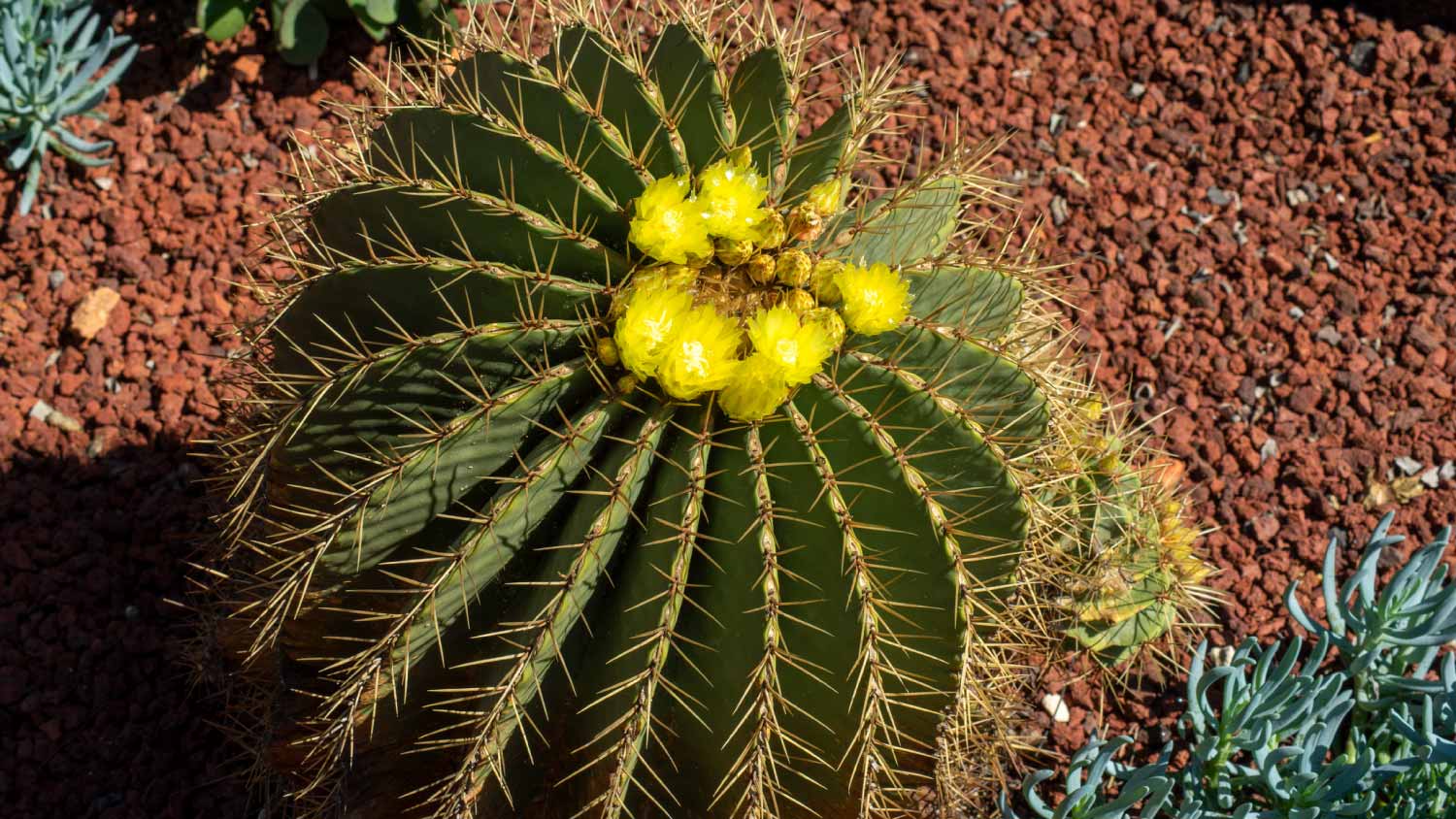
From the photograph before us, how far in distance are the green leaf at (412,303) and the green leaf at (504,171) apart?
0.13m

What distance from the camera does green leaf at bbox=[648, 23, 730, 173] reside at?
2098 millimetres

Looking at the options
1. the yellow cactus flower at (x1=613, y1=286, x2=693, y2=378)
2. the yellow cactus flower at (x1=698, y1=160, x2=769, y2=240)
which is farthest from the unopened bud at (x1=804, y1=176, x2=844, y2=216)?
the yellow cactus flower at (x1=613, y1=286, x2=693, y2=378)

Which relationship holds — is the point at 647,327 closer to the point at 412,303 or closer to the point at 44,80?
the point at 412,303

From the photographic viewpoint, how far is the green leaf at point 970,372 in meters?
2.01

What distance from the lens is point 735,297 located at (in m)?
2.01

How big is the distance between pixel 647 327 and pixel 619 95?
50 cm

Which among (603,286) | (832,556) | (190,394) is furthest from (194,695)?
(832,556)

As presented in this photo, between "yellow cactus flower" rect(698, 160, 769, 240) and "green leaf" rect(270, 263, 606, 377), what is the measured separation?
0.74 feet

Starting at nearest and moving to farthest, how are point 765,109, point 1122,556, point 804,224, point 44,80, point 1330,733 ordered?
point 804,224 → point 765,109 → point 1330,733 → point 1122,556 → point 44,80

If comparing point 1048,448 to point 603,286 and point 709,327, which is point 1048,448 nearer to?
point 709,327

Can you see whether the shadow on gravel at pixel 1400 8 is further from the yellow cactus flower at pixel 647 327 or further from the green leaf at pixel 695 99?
the yellow cactus flower at pixel 647 327

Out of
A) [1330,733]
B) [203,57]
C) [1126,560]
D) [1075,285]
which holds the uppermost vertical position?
[203,57]

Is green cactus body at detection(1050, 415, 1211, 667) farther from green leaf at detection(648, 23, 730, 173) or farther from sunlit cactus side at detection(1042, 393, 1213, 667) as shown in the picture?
green leaf at detection(648, 23, 730, 173)

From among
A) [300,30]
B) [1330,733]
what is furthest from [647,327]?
[300,30]
